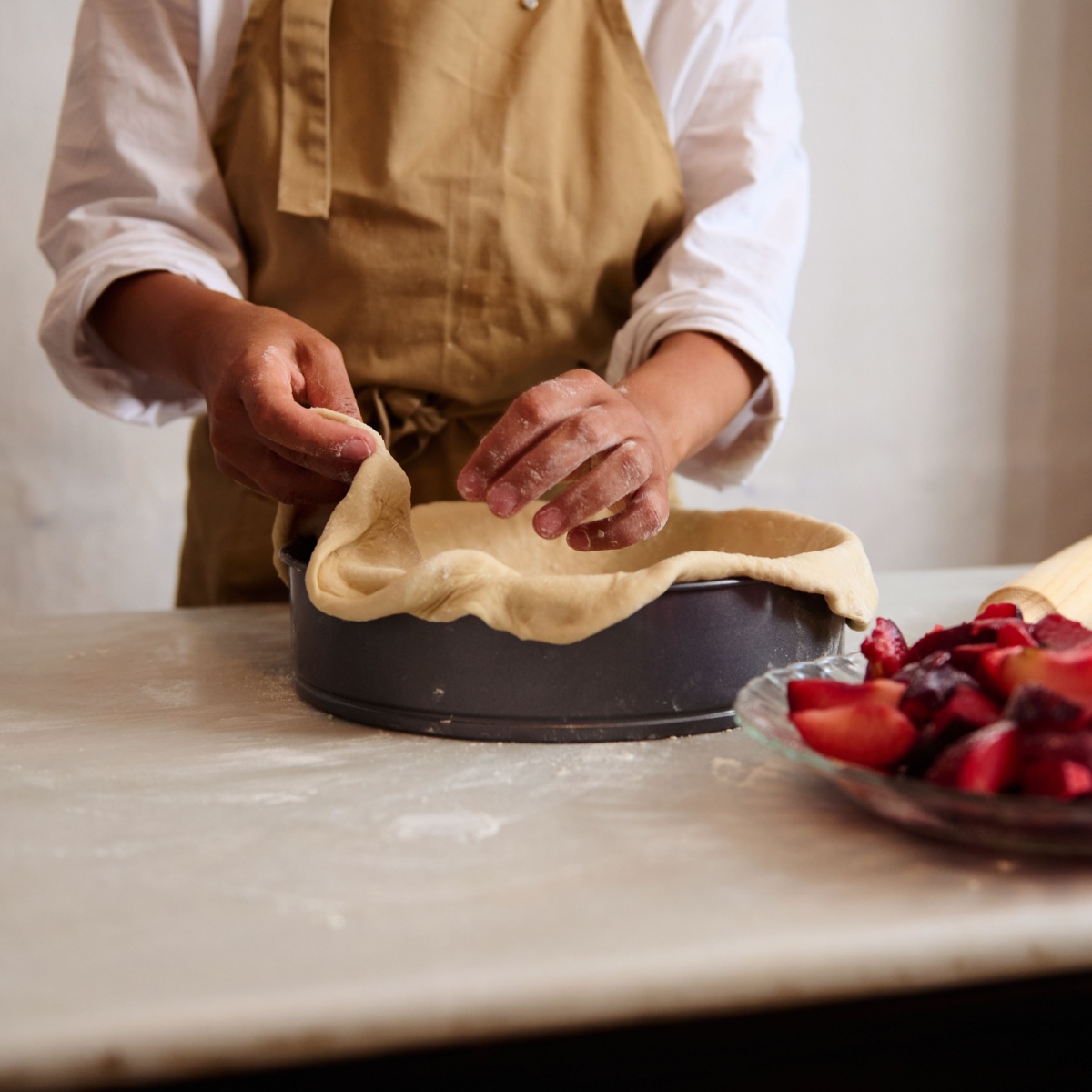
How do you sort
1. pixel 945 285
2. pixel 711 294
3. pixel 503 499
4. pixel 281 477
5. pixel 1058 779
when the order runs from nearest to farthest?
pixel 1058 779, pixel 503 499, pixel 281 477, pixel 711 294, pixel 945 285

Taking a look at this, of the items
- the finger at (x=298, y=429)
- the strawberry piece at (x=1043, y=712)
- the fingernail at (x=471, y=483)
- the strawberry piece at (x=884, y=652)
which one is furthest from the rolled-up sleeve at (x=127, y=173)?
the strawberry piece at (x=1043, y=712)

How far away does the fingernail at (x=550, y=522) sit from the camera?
26.8 inches

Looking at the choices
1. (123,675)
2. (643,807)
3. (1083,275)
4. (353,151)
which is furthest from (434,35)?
(1083,275)

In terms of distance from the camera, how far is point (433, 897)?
433 mm

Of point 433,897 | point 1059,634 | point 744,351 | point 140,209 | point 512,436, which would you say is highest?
point 140,209

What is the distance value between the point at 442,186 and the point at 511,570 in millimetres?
440

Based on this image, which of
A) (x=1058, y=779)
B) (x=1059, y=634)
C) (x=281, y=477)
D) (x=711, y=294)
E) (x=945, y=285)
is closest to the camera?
(x=1058, y=779)

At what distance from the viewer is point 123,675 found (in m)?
0.81

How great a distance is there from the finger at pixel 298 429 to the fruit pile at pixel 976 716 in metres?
0.33

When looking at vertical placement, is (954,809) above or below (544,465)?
below

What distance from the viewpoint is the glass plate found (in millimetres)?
410

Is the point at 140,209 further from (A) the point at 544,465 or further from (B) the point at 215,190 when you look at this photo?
(A) the point at 544,465

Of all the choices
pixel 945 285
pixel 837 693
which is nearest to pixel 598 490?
pixel 837 693

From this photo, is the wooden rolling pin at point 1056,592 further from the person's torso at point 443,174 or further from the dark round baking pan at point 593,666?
the person's torso at point 443,174
